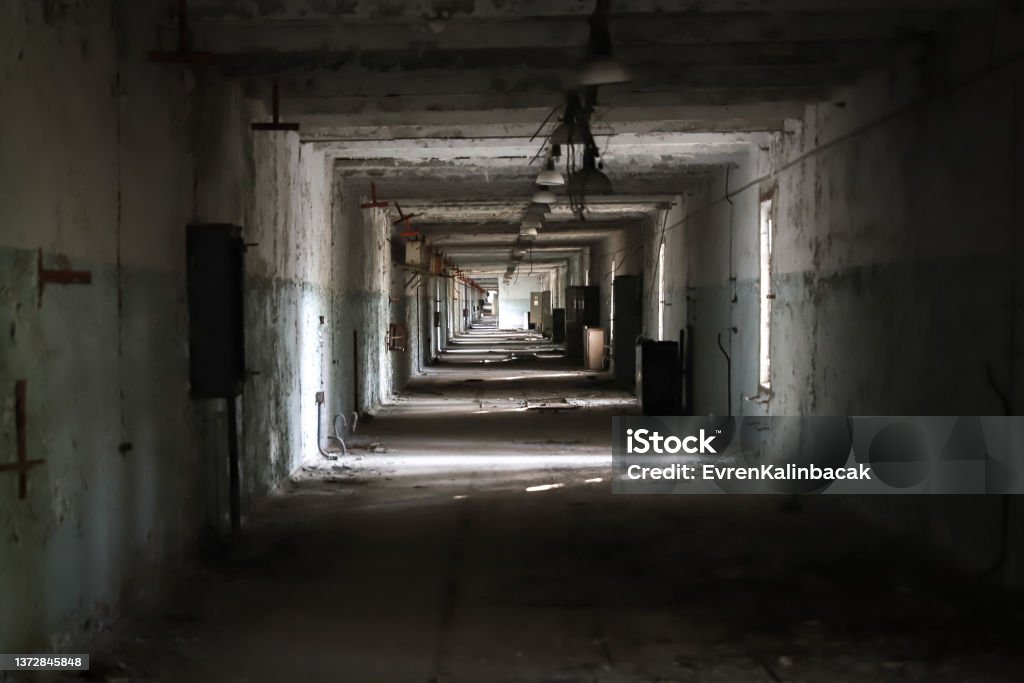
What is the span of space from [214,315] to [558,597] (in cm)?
263

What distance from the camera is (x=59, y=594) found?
13.6 feet

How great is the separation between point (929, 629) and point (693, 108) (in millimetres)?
4600

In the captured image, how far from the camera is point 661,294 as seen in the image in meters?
15.5

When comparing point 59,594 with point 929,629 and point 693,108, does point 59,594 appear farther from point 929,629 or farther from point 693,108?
point 693,108

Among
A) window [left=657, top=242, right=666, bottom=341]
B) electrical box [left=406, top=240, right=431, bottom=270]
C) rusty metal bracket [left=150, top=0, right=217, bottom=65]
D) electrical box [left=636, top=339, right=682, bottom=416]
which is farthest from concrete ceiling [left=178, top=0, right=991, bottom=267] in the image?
electrical box [left=406, top=240, right=431, bottom=270]

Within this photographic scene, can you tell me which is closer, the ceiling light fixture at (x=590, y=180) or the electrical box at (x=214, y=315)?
the electrical box at (x=214, y=315)

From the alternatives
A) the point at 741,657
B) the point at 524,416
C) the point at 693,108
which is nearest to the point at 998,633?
the point at 741,657

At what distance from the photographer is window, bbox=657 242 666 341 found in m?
15.2

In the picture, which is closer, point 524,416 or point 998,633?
point 998,633

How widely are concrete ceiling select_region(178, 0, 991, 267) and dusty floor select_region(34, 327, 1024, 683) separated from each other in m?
2.80

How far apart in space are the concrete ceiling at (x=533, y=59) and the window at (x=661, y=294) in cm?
567

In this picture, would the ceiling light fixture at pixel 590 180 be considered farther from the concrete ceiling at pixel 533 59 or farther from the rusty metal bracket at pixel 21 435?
the rusty metal bracket at pixel 21 435

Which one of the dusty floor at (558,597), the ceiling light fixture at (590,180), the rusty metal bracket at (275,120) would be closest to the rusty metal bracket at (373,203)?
the dusty floor at (558,597)

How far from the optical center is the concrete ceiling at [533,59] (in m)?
5.56
